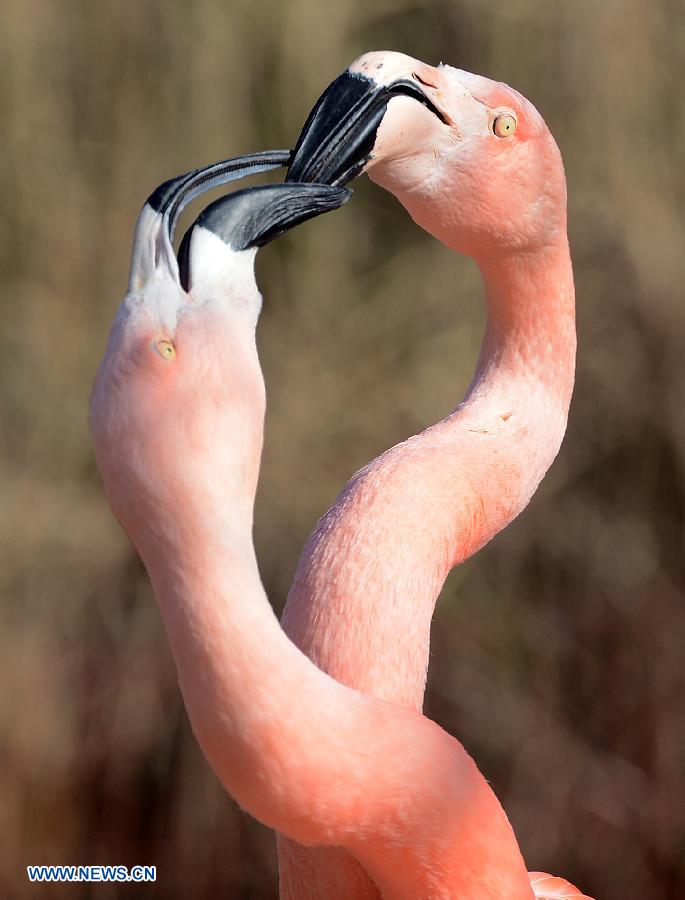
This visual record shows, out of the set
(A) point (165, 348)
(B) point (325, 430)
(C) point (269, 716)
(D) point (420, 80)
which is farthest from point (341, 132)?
(B) point (325, 430)

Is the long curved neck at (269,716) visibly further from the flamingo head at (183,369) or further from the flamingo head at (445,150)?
the flamingo head at (445,150)

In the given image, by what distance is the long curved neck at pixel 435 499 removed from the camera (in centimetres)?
74

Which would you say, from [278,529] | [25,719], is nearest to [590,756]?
[278,529]

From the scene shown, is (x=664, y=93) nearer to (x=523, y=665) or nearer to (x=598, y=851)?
(x=523, y=665)

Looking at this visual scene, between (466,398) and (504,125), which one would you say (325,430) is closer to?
(466,398)

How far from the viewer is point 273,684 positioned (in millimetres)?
Answer: 570

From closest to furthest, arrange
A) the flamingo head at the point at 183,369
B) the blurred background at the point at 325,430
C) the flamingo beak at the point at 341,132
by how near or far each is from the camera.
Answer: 1. the flamingo head at the point at 183,369
2. the flamingo beak at the point at 341,132
3. the blurred background at the point at 325,430

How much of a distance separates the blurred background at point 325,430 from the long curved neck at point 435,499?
1.19m

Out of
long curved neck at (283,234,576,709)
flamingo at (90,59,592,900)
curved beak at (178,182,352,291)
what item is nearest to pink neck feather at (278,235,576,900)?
long curved neck at (283,234,576,709)

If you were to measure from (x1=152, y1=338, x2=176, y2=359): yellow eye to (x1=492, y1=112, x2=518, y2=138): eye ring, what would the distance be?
Result: 33 centimetres

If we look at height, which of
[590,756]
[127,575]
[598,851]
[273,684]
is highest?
[273,684]

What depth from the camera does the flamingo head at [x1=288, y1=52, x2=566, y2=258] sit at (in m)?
0.70

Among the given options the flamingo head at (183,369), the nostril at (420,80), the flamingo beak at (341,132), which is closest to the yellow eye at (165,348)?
the flamingo head at (183,369)

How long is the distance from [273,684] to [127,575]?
5.15 ft
